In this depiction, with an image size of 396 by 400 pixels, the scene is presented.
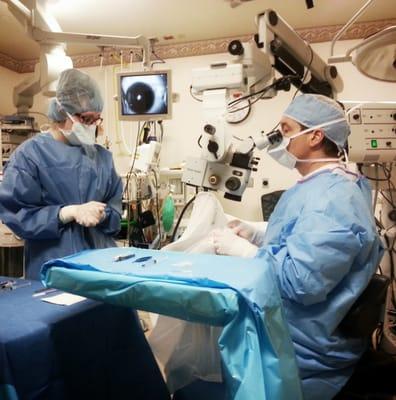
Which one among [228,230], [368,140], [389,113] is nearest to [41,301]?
[228,230]

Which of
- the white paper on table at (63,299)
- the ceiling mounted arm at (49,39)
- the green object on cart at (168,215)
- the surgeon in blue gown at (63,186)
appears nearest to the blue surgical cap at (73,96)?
the surgeon in blue gown at (63,186)

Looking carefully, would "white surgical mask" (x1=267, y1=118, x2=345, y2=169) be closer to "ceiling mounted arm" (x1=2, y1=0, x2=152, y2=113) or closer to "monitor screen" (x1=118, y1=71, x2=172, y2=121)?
"monitor screen" (x1=118, y1=71, x2=172, y2=121)

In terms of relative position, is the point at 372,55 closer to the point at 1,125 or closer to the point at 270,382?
the point at 270,382

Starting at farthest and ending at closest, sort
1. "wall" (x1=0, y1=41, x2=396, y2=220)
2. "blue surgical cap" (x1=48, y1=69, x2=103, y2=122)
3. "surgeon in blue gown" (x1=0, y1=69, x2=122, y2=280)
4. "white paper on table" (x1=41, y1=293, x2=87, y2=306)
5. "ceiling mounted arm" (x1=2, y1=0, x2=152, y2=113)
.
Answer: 1. "wall" (x1=0, y1=41, x2=396, y2=220)
2. "ceiling mounted arm" (x1=2, y1=0, x2=152, y2=113)
3. "blue surgical cap" (x1=48, y1=69, x2=103, y2=122)
4. "surgeon in blue gown" (x1=0, y1=69, x2=122, y2=280)
5. "white paper on table" (x1=41, y1=293, x2=87, y2=306)

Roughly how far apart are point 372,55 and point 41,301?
162 cm

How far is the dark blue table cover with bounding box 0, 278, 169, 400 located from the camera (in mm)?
854

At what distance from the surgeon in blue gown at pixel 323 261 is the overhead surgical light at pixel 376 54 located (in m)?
0.56

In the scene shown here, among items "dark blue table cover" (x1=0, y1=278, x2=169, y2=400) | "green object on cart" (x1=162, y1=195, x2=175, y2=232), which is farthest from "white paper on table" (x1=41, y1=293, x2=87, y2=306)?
"green object on cart" (x1=162, y1=195, x2=175, y2=232)

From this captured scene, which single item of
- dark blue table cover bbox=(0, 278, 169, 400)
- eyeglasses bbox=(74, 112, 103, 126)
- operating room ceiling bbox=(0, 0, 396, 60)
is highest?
operating room ceiling bbox=(0, 0, 396, 60)

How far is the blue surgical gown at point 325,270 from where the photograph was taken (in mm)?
1143

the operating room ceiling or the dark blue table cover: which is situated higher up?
the operating room ceiling

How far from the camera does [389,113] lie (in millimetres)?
2230

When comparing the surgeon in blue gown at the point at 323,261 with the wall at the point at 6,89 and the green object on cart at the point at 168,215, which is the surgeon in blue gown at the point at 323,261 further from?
the wall at the point at 6,89

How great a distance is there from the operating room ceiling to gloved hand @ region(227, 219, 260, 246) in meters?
2.34
